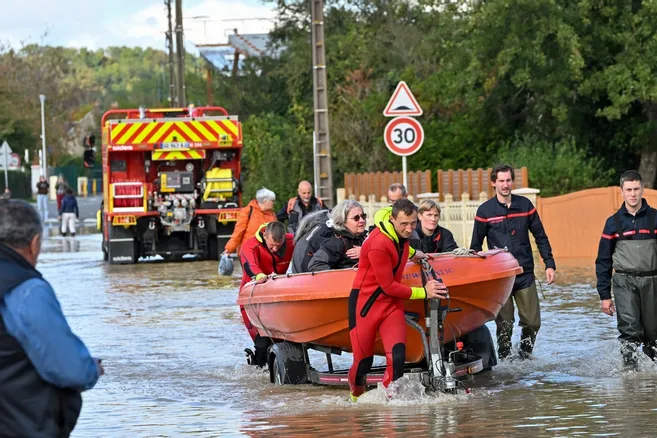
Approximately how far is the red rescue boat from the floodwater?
1.48 ft

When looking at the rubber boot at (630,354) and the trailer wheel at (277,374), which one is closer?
the rubber boot at (630,354)

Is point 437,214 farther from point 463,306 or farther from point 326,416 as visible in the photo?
point 326,416

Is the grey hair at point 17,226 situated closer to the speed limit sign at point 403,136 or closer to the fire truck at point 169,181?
the speed limit sign at point 403,136

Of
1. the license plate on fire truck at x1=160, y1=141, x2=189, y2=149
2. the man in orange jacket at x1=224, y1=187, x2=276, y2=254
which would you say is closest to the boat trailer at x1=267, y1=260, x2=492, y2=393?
the man in orange jacket at x1=224, y1=187, x2=276, y2=254

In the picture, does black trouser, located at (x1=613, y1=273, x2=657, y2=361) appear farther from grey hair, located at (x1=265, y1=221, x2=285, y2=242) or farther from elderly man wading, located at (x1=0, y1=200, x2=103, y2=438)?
elderly man wading, located at (x1=0, y1=200, x2=103, y2=438)

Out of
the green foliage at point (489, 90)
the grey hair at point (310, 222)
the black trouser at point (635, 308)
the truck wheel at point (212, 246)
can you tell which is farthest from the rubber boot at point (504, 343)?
the truck wheel at point (212, 246)

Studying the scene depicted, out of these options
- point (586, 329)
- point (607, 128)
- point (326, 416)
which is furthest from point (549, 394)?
point (607, 128)

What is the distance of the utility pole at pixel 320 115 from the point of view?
2489cm

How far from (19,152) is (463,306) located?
82.4 m

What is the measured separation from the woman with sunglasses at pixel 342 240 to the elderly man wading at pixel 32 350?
5.69 meters

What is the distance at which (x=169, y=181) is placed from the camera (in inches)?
1099

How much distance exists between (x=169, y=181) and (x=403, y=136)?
353 inches

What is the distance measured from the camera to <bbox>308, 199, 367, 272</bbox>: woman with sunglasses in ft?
36.6

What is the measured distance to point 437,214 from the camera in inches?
477
